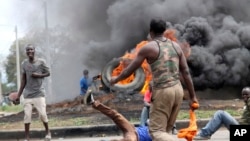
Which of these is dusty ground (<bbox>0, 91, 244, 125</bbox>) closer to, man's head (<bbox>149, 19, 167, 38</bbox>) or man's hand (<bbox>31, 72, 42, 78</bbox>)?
man's hand (<bbox>31, 72, 42, 78</bbox>)

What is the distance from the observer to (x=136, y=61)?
530 centimetres

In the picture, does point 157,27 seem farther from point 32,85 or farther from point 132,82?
point 132,82

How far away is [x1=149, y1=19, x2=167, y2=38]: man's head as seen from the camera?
5.38 m

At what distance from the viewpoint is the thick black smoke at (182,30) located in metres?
21.5

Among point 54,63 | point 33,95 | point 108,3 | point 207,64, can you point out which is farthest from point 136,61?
point 54,63

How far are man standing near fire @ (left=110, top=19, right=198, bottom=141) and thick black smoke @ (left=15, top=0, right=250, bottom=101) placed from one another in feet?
45.8

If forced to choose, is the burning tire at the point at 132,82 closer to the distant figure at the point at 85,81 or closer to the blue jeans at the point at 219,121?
the distant figure at the point at 85,81

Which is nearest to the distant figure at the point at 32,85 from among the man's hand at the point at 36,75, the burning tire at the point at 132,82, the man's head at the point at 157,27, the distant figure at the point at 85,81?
the man's hand at the point at 36,75

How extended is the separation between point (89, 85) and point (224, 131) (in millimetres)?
6526

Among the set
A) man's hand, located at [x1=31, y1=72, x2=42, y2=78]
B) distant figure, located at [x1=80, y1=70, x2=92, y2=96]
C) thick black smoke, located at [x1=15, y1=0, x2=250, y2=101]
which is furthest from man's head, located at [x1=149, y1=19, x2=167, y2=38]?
thick black smoke, located at [x1=15, y1=0, x2=250, y2=101]

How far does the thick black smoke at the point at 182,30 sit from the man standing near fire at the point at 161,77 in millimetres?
13950

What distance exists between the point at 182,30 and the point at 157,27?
1678 cm

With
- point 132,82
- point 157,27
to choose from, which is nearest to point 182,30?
point 132,82

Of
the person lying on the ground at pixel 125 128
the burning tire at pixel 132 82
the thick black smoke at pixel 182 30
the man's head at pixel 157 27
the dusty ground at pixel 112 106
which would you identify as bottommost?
the dusty ground at pixel 112 106
